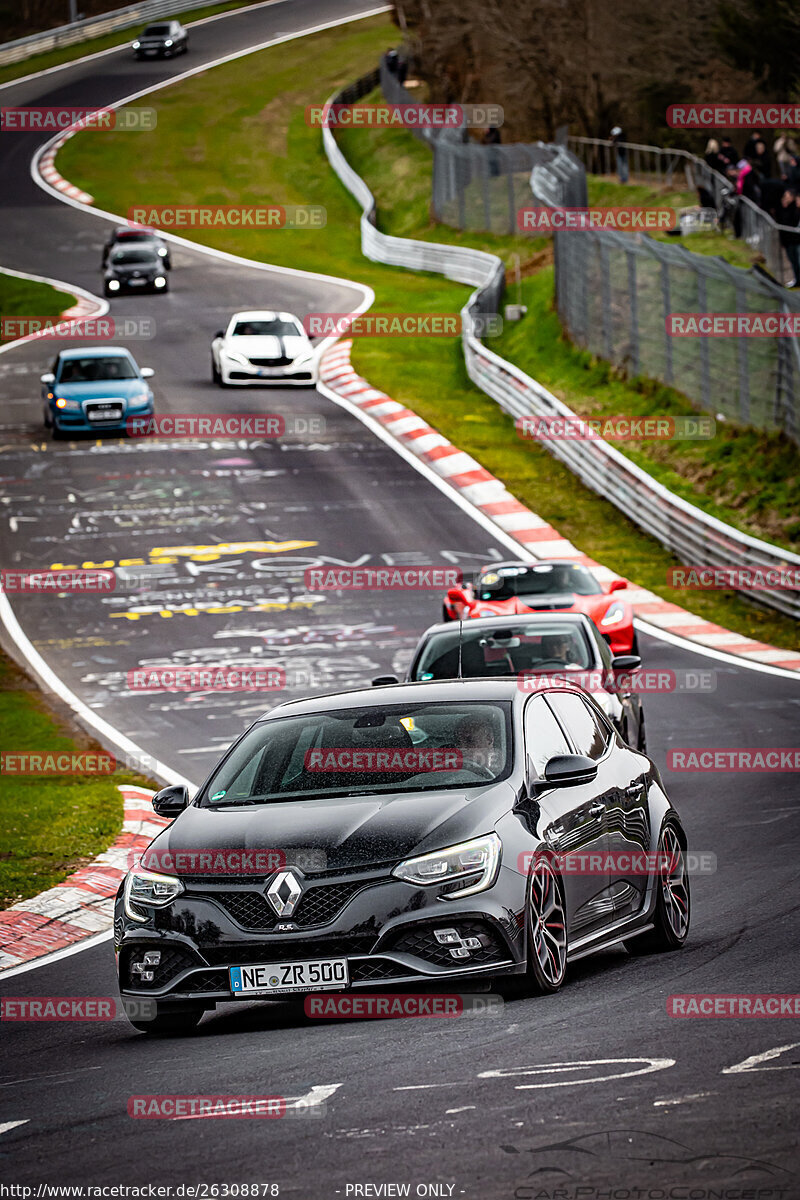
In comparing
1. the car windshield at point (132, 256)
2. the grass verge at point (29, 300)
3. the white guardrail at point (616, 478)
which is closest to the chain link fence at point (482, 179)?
the white guardrail at point (616, 478)

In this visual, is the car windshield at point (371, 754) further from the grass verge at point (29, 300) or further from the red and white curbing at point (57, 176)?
the red and white curbing at point (57, 176)

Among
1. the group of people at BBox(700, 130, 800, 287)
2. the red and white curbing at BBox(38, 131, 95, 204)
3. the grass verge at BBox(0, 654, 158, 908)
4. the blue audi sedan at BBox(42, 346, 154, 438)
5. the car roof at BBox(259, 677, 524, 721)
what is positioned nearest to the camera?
the car roof at BBox(259, 677, 524, 721)

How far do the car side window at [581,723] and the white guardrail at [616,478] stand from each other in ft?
46.0

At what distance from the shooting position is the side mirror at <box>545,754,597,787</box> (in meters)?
8.51

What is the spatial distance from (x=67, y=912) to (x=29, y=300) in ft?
136

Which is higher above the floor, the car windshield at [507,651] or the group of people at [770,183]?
the group of people at [770,183]

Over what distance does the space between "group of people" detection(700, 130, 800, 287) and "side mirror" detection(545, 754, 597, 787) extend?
21095 millimetres

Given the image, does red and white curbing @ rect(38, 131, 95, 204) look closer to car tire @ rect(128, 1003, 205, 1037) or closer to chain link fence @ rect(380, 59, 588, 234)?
chain link fence @ rect(380, 59, 588, 234)

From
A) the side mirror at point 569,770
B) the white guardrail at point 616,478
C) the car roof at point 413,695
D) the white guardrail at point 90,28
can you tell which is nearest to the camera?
the side mirror at point 569,770

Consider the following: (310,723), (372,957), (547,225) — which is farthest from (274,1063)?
(547,225)

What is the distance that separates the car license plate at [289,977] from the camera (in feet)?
25.5

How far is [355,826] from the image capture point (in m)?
8.02

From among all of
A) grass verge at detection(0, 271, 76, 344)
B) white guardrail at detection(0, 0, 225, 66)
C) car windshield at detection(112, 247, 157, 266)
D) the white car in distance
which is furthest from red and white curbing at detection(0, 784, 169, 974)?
white guardrail at detection(0, 0, 225, 66)

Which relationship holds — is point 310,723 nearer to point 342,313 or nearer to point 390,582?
point 390,582
